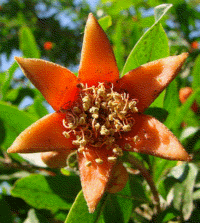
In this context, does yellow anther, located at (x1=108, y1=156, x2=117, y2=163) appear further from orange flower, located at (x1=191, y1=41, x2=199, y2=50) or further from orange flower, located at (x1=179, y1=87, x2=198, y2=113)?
orange flower, located at (x1=191, y1=41, x2=199, y2=50)

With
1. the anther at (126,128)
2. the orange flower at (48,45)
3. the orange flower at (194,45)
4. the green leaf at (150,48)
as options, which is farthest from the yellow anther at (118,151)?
the orange flower at (48,45)

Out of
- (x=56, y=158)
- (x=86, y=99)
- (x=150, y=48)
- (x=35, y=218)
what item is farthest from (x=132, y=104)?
(x=35, y=218)

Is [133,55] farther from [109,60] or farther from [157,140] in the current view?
[157,140]

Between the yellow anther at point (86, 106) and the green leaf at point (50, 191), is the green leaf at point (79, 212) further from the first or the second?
the yellow anther at point (86, 106)

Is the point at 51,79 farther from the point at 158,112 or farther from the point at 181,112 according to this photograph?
the point at 181,112

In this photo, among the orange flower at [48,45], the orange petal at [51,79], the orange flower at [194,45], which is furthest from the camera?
the orange flower at [48,45]

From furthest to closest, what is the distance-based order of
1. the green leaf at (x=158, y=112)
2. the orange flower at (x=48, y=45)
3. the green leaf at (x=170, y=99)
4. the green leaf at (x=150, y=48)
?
1. the orange flower at (x=48, y=45)
2. the green leaf at (x=170, y=99)
3. the green leaf at (x=158, y=112)
4. the green leaf at (x=150, y=48)

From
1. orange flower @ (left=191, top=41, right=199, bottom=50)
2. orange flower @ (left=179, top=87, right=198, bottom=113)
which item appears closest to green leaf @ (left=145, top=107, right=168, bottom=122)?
orange flower @ (left=179, top=87, right=198, bottom=113)
